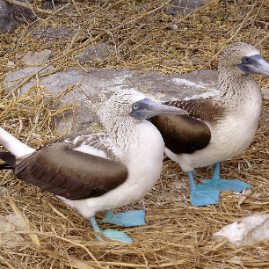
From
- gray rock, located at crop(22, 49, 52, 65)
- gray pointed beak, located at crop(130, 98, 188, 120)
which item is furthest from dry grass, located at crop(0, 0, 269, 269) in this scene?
gray pointed beak, located at crop(130, 98, 188, 120)

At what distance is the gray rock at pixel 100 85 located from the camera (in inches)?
168

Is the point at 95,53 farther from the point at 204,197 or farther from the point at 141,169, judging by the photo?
the point at 141,169

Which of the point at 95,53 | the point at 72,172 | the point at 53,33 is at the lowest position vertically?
the point at 95,53

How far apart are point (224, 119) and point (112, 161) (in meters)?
0.98

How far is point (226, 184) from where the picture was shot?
139 inches

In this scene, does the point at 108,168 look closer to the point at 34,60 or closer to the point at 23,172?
the point at 23,172

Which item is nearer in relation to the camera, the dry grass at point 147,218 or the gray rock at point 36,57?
the dry grass at point 147,218

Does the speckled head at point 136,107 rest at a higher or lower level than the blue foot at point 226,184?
higher

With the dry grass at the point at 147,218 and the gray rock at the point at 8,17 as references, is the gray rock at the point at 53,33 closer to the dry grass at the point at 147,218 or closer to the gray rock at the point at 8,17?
the gray rock at the point at 8,17

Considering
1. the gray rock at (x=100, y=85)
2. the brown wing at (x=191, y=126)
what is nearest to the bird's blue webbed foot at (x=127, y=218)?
the brown wing at (x=191, y=126)

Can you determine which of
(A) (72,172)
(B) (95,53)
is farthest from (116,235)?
(B) (95,53)

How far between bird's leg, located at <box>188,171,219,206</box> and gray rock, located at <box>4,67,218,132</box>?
122 centimetres

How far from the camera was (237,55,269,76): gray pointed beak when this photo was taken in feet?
9.95

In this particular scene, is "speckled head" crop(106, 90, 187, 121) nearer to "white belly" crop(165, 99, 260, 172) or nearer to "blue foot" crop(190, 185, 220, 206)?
"white belly" crop(165, 99, 260, 172)
